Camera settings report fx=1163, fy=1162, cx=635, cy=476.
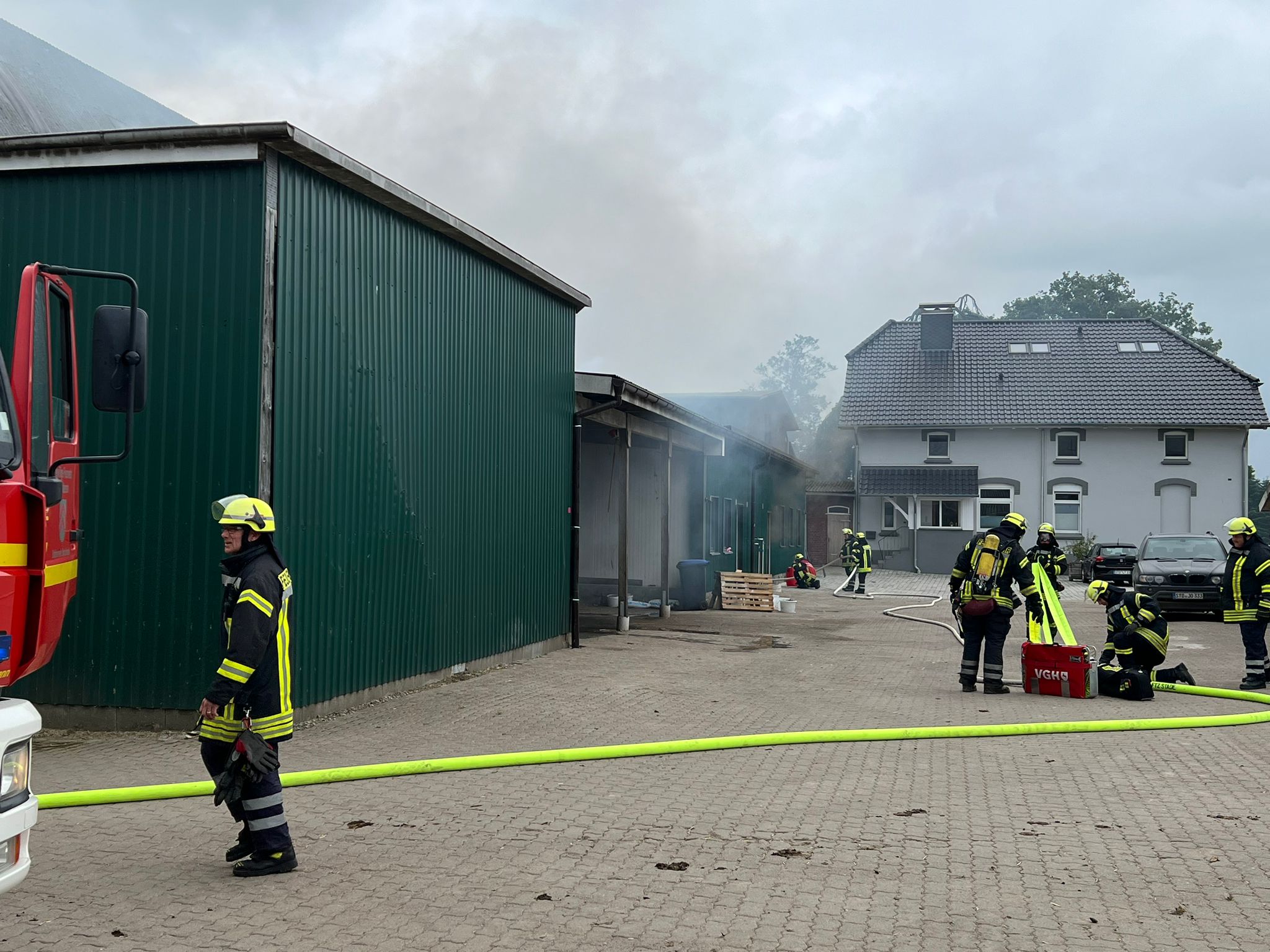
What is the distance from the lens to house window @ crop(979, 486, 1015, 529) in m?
39.4

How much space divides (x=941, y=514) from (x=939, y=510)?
0.14m

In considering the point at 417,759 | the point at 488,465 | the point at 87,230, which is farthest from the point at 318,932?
the point at 488,465

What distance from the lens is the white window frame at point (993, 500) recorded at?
39312mm

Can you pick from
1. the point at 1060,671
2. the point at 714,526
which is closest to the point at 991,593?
the point at 1060,671

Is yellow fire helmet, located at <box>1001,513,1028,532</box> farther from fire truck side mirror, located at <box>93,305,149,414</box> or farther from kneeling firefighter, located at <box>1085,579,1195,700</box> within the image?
fire truck side mirror, located at <box>93,305,149,414</box>

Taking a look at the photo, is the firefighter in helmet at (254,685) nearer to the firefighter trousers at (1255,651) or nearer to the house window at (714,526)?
the firefighter trousers at (1255,651)

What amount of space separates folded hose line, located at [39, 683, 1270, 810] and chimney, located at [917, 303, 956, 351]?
1332 inches

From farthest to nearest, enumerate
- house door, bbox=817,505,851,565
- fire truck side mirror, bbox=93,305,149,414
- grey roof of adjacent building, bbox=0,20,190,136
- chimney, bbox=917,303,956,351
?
house door, bbox=817,505,851,565 < chimney, bbox=917,303,956,351 < grey roof of adjacent building, bbox=0,20,190,136 < fire truck side mirror, bbox=93,305,149,414

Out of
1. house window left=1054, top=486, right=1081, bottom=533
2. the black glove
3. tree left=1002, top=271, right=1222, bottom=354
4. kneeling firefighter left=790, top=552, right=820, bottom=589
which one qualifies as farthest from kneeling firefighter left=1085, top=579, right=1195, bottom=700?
tree left=1002, top=271, right=1222, bottom=354

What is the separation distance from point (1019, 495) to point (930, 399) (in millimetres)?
4545

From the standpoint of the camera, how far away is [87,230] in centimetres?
861

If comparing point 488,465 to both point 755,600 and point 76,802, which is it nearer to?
point 76,802

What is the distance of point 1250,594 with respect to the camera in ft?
38.3

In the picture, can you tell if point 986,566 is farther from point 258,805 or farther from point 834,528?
point 834,528
